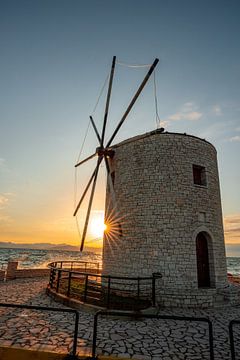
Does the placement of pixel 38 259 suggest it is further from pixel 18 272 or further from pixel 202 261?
pixel 202 261

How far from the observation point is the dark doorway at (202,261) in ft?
31.3

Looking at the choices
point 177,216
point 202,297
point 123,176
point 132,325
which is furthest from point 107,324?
point 123,176

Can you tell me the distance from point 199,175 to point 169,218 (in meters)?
2.94

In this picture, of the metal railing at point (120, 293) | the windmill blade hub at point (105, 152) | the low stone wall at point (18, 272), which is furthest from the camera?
the low stone wall at point (18, 272)

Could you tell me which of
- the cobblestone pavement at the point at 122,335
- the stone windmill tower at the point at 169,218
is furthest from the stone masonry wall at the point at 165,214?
the cobblestone pavement at the point at 122,335

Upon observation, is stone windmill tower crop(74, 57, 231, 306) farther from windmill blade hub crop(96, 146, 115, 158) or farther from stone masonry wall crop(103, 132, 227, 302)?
windmill blade hub crop(96, 146, 115, 158)

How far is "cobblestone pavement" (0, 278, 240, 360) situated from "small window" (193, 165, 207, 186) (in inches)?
214

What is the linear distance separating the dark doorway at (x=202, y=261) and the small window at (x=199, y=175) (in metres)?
2.41

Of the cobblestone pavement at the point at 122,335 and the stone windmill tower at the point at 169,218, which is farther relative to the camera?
the stone windmill tower at the point at 169,218

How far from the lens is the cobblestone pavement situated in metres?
4.56

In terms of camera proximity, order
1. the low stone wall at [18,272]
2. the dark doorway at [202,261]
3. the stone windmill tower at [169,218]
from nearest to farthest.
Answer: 1. the stone windmill tower at [169,218]
2. the dark doorway at [202,261]
3. the low stone wall at [18,272]

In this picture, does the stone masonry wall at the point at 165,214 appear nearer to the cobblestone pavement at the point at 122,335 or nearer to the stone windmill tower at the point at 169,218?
the stone windmill tower at the point at 169,218

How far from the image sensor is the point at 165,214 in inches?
375

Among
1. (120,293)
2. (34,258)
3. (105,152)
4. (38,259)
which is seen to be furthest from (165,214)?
(34,258)
